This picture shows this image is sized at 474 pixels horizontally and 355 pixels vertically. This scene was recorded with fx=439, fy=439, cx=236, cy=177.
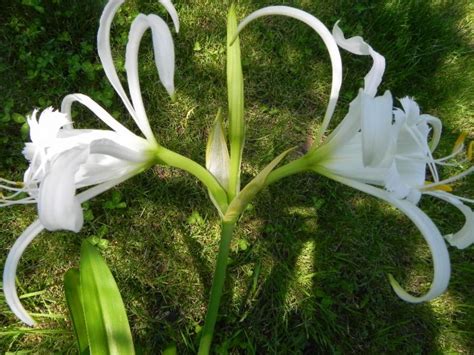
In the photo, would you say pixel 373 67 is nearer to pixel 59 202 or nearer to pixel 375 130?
pixel 375 130

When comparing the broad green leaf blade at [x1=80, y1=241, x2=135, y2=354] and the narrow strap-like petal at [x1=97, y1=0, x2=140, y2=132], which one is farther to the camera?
the broad green leaf blade at [x1=80, y1=241, x2=135, y2=354]

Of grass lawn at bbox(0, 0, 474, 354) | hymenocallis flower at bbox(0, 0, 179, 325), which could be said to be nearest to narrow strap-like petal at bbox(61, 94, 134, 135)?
hymenocallis flower at bbox(0, 0, 179, 325)

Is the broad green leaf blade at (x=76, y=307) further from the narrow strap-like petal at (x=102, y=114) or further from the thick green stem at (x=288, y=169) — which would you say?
the thick green stem at (x=288, y=169)

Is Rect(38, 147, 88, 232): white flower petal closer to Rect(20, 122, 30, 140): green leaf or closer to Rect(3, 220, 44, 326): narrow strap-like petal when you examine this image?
Rect(3, 220, 44, 326): narrow strap-like petal

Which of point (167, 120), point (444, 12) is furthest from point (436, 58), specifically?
point (167, 120)

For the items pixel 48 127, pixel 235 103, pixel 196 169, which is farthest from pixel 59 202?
pixel 235 103

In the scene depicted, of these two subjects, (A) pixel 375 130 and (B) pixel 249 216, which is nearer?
(A) pixel 375 130
